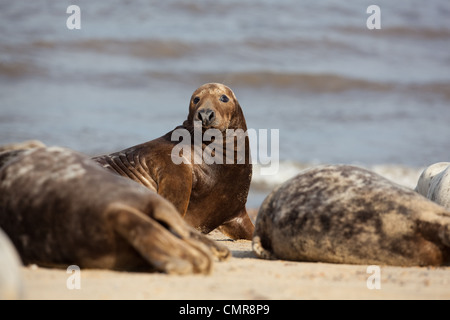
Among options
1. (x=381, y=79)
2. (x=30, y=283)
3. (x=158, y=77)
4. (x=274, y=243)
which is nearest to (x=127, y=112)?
(x=158, y=77)

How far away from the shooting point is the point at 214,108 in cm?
738

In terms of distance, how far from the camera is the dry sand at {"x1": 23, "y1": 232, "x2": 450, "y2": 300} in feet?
12.3

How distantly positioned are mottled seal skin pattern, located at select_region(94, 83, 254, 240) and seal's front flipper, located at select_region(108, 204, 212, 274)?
8.70ft

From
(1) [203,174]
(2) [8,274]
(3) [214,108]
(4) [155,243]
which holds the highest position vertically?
(2) [8,274]

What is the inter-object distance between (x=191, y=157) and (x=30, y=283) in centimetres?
350

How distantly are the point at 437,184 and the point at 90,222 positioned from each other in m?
3.78

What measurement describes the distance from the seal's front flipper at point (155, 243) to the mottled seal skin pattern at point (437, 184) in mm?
3092

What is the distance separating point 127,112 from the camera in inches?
641

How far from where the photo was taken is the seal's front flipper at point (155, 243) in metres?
4.01

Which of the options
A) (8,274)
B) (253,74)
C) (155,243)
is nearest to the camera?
(8,274)

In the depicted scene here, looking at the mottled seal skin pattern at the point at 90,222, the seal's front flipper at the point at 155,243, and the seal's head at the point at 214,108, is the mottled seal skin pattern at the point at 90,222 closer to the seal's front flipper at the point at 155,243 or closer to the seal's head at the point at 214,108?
the seal's front flipper at the point at 155,243

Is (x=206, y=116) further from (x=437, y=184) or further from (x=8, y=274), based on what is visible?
(x=8, y=274)

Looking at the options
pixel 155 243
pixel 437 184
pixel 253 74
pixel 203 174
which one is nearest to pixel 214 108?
pixel 203 174

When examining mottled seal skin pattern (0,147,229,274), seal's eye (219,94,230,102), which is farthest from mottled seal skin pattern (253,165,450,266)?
seal's eye (219,94,230,102)
